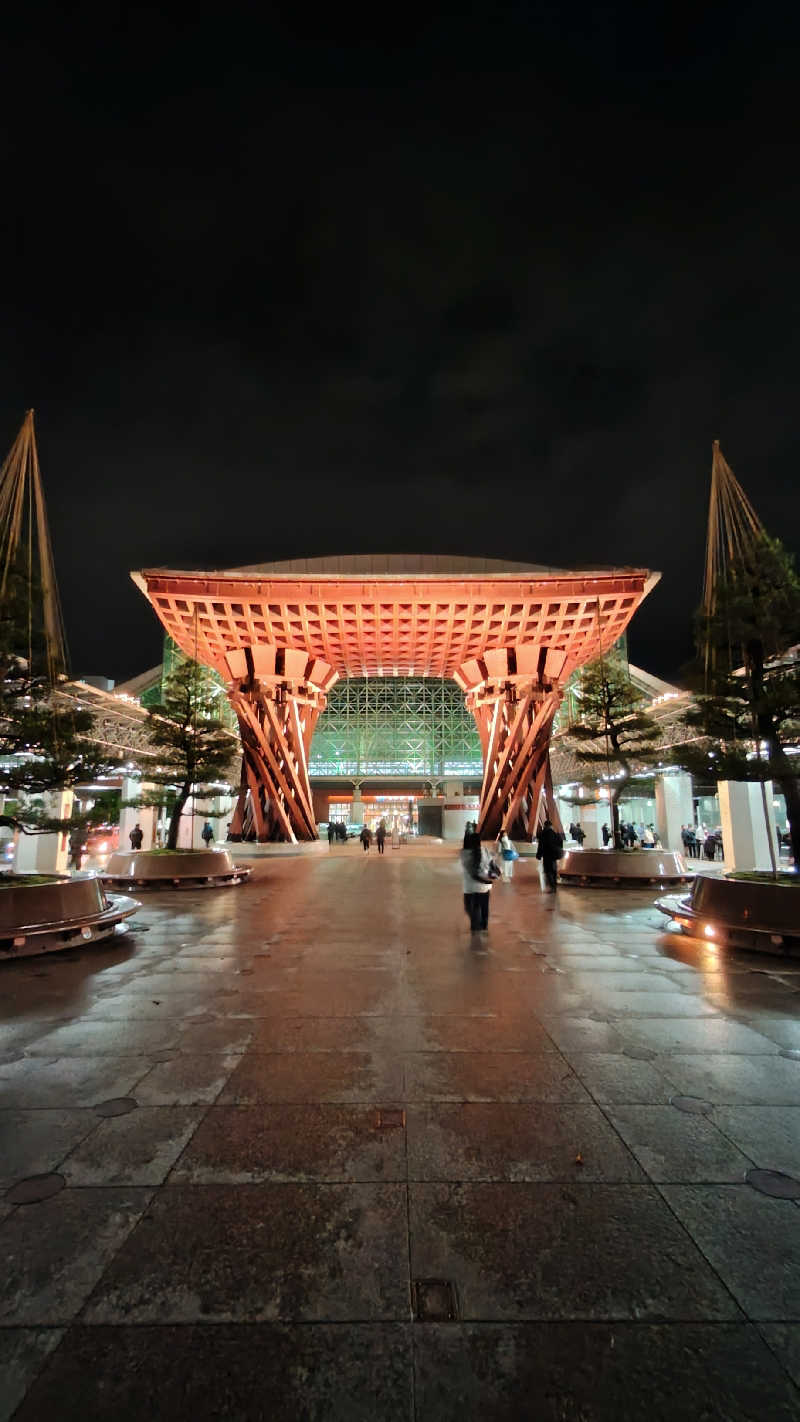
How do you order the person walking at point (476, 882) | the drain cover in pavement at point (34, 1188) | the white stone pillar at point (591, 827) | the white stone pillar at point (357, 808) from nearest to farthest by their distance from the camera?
the drain cover in pavement at point (34, 1188) → the person walking at point (476, 882) → the white stone pillar at point (591, 827) → the white stone pillar at point (357, 808)

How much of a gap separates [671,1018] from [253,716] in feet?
78.0

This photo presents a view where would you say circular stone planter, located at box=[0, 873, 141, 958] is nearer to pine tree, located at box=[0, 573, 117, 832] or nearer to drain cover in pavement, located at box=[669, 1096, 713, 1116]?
pine tree, located at box=[0, 573, 117, 832]

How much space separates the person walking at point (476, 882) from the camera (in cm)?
823

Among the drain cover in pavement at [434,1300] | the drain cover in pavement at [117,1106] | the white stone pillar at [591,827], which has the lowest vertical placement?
the drain cover in pavement at [117,1106]

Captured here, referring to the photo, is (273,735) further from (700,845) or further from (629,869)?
(700,845)

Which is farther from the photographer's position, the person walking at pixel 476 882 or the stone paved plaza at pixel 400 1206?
the person walking at pixel 476 882

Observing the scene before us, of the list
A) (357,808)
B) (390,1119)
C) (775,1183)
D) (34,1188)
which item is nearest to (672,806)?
(775,1183)

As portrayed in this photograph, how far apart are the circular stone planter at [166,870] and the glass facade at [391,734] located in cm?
4246

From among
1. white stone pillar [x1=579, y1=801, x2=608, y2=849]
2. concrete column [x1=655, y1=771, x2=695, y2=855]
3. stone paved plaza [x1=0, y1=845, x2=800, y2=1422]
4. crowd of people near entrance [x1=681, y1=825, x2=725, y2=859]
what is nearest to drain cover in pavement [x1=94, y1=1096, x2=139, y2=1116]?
stone paved plaza [x1=0, y1=845, x2=800, y2=1422]

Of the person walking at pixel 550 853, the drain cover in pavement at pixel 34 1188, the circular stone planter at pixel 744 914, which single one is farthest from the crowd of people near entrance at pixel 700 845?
the drain cover in pavement at pixel 34 1188

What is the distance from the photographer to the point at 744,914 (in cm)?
729

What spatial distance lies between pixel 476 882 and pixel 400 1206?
5891 millimetres

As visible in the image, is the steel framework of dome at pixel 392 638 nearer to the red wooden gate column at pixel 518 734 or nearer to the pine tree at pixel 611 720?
the red wooden gate column at pixel 518 734

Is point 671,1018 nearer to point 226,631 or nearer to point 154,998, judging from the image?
point 154,998
